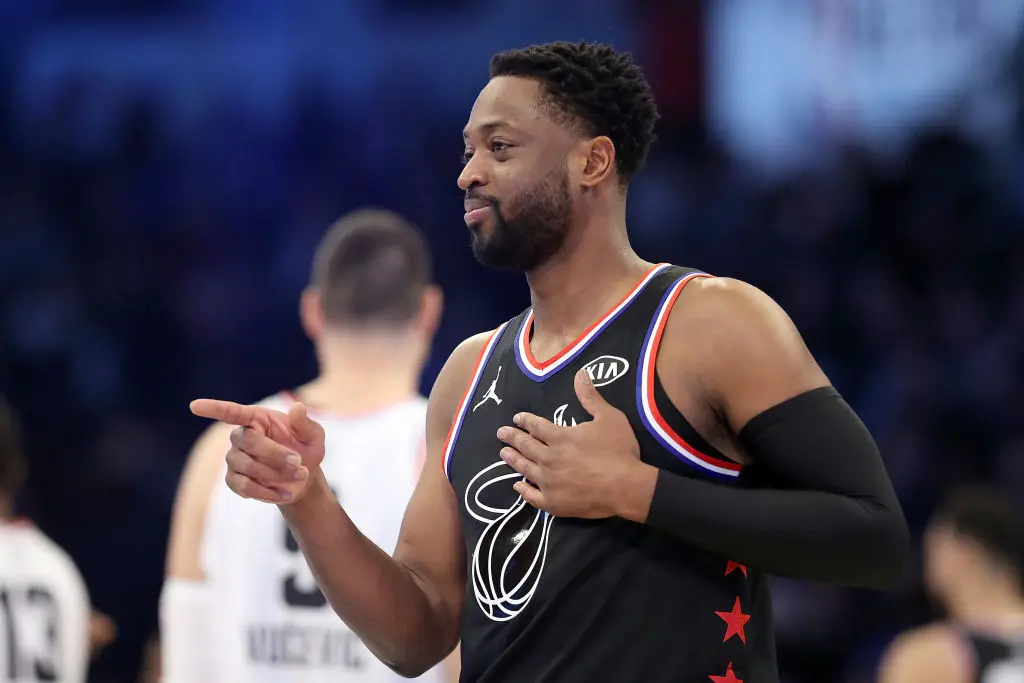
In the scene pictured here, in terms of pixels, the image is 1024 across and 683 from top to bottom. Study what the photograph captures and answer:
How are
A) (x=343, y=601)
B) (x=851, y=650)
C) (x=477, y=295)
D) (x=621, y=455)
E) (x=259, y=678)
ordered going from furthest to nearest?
1. (x=477, y=295)
2. (x=851, y=650)
3. (x=259, y=678)
4. (x=343, y=601)
5. (x=621, y=455)

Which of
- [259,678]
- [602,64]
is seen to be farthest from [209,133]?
[602,64]

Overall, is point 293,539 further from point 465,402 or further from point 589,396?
point 589,396

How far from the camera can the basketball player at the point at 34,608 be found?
4.33m

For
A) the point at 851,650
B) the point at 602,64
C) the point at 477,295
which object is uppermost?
the point at 602,64

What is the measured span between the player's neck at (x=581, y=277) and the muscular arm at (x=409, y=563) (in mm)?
227

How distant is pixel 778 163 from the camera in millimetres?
8562

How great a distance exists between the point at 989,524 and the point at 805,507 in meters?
2.75

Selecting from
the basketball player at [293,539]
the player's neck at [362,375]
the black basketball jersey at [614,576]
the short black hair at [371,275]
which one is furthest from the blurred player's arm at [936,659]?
the black basketball jersey at [614,576]

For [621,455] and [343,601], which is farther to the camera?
[343,601]

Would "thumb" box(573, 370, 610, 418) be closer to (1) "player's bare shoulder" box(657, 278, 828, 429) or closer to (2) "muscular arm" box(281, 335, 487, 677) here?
(1) "player's bare shoulder" box(657, 278, 828, 429)

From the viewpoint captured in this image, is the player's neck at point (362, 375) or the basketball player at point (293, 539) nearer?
the basketball player at point (293, 539)

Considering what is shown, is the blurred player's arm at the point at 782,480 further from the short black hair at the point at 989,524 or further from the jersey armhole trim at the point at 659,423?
the short black hair at the point at 989,524

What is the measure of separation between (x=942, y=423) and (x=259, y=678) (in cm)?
536

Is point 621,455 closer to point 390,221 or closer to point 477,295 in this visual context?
point 390,221
